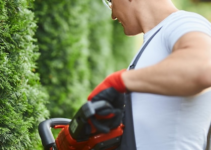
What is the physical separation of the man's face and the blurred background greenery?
699 mm

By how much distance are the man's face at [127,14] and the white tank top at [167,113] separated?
1.37 feet

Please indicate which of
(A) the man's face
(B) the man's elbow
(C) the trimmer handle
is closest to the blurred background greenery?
(C) the trimmer handle

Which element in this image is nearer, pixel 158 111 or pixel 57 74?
pixel 158 111

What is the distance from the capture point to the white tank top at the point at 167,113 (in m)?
1.94

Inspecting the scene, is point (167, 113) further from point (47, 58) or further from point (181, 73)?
point (47, 58)

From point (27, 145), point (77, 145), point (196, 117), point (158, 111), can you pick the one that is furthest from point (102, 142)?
point (27, 145)

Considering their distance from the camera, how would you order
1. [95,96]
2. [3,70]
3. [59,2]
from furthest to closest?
1. [59,2]
2. [3,70]
3. [95,96]

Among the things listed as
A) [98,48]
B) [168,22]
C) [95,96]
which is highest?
[168,22]

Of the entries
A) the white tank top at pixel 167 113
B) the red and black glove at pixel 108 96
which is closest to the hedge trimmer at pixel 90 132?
the red and black glove at pixel 108 96

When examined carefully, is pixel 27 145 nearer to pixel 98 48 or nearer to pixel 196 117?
pixel 196 117

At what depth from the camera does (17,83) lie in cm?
268

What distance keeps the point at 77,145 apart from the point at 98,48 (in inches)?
218

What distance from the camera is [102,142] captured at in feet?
6.53

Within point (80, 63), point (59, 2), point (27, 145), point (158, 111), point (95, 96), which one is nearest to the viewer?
point (95, 96)
